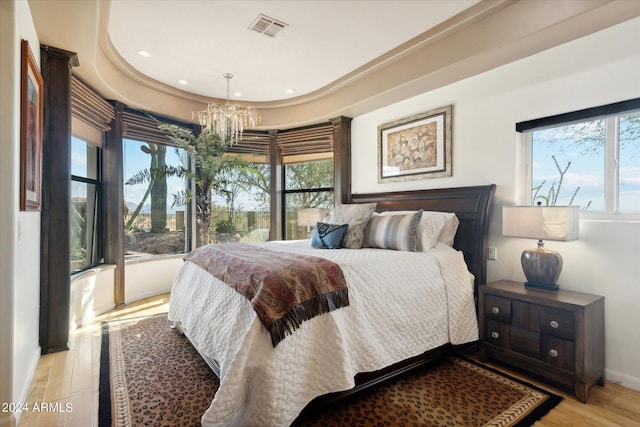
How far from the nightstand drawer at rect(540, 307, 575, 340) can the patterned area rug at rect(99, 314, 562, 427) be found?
0.39 m

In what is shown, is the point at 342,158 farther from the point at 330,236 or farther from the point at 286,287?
the point at 286,287

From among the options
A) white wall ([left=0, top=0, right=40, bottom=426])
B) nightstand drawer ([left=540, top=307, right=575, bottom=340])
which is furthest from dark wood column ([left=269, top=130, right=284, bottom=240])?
nightstand drawer ([left=540, top=307, right=575, bottom=340])

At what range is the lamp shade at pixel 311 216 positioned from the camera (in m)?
4.37

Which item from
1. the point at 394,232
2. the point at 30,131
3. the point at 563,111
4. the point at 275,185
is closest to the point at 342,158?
the point at 275,185

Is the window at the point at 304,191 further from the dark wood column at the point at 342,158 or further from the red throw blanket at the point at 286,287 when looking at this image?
the red throw blanket at the point at 286,287

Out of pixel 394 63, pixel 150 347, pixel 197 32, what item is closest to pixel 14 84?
pixel 197 32

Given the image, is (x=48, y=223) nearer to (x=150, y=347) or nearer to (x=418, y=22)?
(x=150, y=347)

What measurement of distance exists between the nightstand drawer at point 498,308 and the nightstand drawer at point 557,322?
218 mm

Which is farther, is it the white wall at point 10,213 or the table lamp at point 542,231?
the table lamp at point 542,231

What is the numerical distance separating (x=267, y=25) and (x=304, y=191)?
2652 millimetres

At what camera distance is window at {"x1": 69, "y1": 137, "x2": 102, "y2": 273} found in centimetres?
351

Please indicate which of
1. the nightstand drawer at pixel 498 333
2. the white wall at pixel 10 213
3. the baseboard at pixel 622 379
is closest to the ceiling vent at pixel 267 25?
the white wall at pixel 10 213

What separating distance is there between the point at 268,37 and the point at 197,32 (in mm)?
627

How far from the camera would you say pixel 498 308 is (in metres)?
2.47
